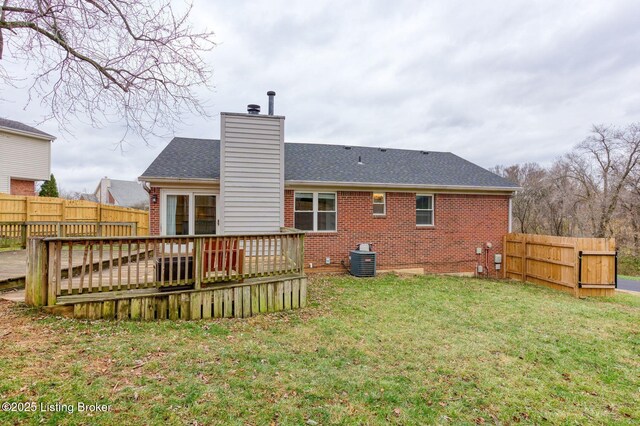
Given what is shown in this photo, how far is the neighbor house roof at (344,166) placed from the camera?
9.98 m

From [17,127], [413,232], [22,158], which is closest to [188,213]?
[413,232]

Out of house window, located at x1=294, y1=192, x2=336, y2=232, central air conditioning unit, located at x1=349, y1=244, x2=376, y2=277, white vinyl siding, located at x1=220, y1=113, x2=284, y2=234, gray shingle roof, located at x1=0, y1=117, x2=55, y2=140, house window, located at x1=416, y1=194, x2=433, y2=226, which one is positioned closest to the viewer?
white vinyl siding, located at x1=220, y1=113, x2=284, y2=234

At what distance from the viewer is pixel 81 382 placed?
119 inches

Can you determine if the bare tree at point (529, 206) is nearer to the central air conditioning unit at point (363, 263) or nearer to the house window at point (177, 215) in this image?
the central air conditioning unit at point (363, 263)

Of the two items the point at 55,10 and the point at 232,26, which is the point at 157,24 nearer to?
the point at 55,10

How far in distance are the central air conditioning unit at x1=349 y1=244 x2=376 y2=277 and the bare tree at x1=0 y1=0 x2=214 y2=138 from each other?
6518mm


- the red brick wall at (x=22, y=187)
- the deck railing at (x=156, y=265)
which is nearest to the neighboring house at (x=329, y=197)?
the deck railing at (x=156, y=265)

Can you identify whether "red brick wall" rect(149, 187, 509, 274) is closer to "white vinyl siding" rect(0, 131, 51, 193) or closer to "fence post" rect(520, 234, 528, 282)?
"fence post" rect(520, 234, 528, 282)

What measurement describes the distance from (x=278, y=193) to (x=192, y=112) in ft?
10.9

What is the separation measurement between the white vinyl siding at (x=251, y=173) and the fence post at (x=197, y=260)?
3062mm

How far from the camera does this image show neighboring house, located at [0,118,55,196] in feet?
59.7

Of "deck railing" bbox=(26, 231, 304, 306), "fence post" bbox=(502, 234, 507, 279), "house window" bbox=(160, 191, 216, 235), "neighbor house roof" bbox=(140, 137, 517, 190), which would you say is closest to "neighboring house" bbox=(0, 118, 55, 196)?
"neighbor house roof" bbox=(140, 137, 517, 190)

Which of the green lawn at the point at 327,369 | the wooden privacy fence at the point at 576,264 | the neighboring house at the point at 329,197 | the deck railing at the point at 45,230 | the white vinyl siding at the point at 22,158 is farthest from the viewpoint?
the white vinyl siding at the point at 22,158

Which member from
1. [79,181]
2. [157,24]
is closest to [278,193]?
Result: [157,24]
